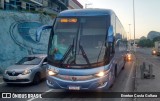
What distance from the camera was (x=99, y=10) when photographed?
1223 centimetres

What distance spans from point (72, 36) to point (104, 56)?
4.85ft

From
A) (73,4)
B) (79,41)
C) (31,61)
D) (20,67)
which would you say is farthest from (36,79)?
(73,4)

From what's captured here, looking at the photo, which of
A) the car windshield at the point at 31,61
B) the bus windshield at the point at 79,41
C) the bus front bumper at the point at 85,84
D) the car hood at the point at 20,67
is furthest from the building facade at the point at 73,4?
the bus front bumper at the point at 85,84

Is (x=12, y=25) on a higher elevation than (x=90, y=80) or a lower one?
higher

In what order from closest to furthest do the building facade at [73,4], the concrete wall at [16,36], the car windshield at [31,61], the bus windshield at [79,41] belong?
the bus windshield at [79,41] → the car windshield at [31,61] → the concrete wall at [16,36] → the building facade at [73,4]

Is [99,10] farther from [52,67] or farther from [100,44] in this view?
[52,67]

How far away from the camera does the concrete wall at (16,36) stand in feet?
70.1

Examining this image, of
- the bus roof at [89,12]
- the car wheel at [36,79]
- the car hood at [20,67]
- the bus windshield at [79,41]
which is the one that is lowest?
the car wheel at [36,79]

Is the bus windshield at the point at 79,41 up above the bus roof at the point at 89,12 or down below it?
below

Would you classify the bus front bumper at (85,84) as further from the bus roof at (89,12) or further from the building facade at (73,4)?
the building facade at (73,4)

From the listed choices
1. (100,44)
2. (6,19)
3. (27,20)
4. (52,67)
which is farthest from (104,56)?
(27,20)

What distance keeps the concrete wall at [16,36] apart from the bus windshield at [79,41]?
10.3 meters

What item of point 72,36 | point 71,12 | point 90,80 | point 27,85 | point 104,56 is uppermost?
point 71,12

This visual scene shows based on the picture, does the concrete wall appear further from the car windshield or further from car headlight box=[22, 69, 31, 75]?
car headlight box=[22, 69, 31, 75]
